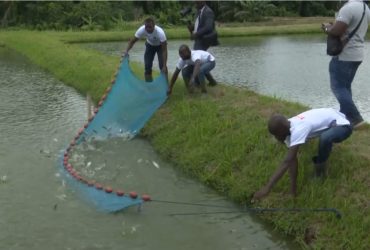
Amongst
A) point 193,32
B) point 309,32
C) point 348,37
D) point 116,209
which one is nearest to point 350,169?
point 348,37

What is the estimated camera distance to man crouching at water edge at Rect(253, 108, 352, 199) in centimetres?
503

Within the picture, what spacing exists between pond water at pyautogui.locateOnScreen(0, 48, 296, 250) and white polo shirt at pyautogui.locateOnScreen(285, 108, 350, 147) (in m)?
1.05

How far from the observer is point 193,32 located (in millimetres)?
10016

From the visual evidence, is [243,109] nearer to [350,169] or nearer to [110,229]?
[350,169]

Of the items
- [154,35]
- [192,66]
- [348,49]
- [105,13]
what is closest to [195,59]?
[192,66]

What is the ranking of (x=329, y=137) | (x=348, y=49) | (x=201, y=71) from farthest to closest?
(x=201, y=71), (x=348, y=49), (x=329, y=137)

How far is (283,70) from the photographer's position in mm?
15836

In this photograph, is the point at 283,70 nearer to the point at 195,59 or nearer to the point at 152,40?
the point at 152,40

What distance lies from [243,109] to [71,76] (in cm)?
757

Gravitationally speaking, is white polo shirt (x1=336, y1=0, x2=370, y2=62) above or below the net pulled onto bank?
above

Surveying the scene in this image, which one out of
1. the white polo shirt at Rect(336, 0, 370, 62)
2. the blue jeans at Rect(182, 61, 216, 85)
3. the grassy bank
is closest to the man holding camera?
the blue jeans at Rect(182, 61, 216, 85)

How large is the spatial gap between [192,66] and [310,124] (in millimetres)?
4415

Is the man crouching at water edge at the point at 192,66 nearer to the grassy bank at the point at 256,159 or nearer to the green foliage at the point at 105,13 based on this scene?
the grassy bank at the point at 256,159

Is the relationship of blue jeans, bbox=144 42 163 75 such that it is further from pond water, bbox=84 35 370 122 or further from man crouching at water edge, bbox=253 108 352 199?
man crouching at water edge, bbox=253 108 352 199
